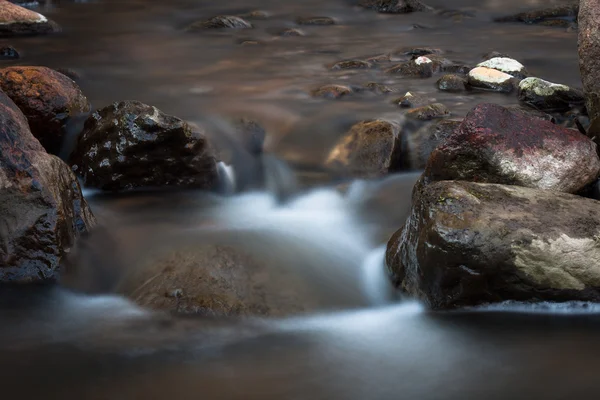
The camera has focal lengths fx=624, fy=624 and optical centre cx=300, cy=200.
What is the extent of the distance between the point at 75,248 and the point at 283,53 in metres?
6.16

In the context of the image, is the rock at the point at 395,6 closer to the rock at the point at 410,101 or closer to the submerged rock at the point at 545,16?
the submerged rock at the point at 545,16

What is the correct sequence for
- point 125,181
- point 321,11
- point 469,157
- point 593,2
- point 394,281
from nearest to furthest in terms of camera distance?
point 394,281 < point 469,157 < point 593,2 < point 125,181 < point 321,11

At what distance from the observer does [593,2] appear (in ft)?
15.9

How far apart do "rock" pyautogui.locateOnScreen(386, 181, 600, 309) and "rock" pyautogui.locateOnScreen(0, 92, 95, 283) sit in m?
2.25

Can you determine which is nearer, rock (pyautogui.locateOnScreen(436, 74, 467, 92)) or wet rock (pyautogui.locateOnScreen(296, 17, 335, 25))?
rock (pyautogui.locateOnScreen(436, 74, 467, 92))

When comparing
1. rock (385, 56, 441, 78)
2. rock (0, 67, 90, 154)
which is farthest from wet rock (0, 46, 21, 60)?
rock (385, 56, 441, 78)

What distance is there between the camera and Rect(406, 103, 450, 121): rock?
6.31m

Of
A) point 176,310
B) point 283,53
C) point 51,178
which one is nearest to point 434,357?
point 176,310

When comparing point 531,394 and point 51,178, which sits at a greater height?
point 51,178

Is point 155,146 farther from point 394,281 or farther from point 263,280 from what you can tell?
point 394,281

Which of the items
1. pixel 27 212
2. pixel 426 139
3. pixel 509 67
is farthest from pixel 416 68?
pixel 27 212

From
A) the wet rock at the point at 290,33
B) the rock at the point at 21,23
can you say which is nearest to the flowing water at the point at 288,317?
the rock at the point at 21,23

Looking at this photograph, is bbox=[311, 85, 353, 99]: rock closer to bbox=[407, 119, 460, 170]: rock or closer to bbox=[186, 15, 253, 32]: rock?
bbox=[407, 119, 460, 170]: rock

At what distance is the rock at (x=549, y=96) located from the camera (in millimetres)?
6484
